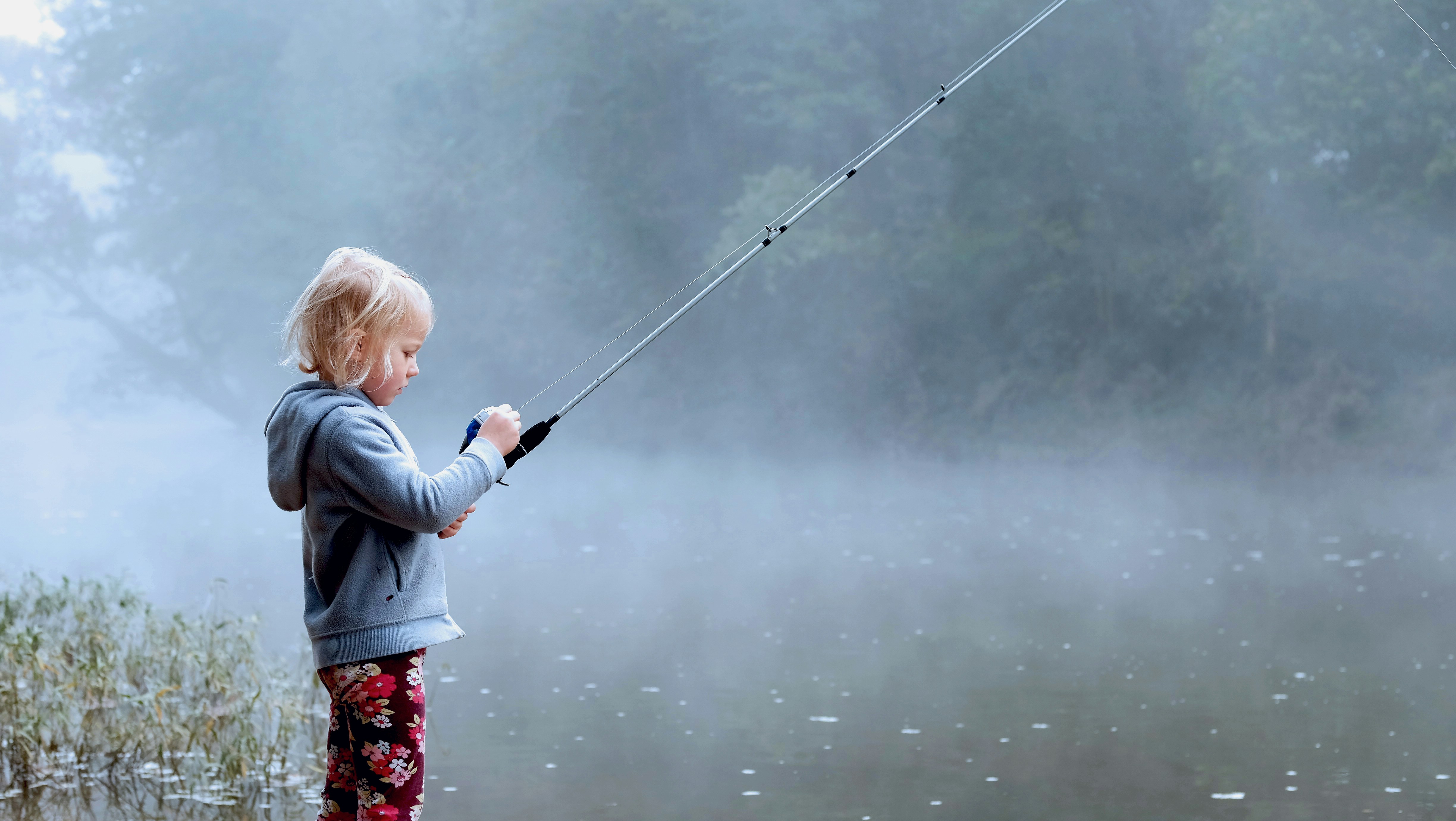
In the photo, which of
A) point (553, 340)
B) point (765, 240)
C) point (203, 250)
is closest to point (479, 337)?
point (553, 340)

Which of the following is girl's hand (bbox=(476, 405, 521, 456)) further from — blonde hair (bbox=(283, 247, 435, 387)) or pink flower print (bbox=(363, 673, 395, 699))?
pink flower print (bbox=(363, 673, 395, 699))

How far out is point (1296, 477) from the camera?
1135 cm

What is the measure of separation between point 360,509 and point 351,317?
8.3 inches

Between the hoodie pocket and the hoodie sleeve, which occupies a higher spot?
the hoodie sleeve

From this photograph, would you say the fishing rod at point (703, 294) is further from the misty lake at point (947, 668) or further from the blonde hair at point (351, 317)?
the misty lake at point (947, 668)

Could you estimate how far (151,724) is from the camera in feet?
9.87

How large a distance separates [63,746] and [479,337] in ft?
48.2

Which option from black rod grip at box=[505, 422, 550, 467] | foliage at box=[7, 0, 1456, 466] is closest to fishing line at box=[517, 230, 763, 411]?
black rod grip at box=[505, 422, 550, 467]

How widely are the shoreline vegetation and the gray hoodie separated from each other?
141cm

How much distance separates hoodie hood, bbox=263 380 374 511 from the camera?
151 centimetres

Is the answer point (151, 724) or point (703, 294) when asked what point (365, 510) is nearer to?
point (703, 294)

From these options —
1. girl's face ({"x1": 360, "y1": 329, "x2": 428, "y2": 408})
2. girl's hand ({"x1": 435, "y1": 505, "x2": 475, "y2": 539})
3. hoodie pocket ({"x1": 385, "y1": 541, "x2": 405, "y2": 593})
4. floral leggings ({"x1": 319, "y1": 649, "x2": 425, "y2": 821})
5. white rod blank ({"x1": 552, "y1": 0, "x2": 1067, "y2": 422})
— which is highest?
white rod blank ({"x1": 552, "y1": 0, "x2": 1067, "y2": 422})

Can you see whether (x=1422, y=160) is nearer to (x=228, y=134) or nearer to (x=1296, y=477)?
(x=1296, y=477)

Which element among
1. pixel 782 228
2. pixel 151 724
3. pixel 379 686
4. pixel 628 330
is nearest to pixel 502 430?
pixel 379 686
